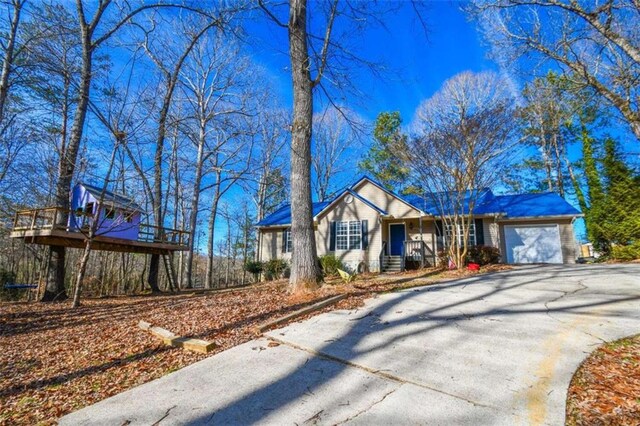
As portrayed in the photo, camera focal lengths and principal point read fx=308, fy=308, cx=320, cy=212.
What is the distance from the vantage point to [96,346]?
422cm

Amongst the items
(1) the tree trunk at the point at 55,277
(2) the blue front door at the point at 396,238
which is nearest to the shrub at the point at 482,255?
(2) the blue front door at the point at 396,238

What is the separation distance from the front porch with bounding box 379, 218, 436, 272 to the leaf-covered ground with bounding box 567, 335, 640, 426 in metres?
11.0

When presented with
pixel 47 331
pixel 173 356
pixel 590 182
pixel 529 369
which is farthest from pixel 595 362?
pixel 590 182

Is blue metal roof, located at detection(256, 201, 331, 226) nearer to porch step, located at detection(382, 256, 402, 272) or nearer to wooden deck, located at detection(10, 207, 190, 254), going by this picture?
porch step, located at detection(382, 256, 402, 272)

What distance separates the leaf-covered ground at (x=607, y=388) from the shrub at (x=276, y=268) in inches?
581

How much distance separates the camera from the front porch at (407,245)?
14859 mm

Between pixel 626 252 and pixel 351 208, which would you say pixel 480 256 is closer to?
pixel 626 252

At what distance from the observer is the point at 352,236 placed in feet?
51.4

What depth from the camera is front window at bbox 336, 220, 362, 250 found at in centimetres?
1552

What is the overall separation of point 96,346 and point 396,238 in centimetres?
1416

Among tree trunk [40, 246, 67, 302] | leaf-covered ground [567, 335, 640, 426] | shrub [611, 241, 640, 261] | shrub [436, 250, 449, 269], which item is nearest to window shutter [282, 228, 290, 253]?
shrub [436, 250, 449, 269]

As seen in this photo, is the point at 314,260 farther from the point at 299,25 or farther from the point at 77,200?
the point at 77,200

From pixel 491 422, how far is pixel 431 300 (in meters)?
3.73

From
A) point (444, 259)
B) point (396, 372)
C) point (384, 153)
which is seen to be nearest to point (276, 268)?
point (444, 259)
